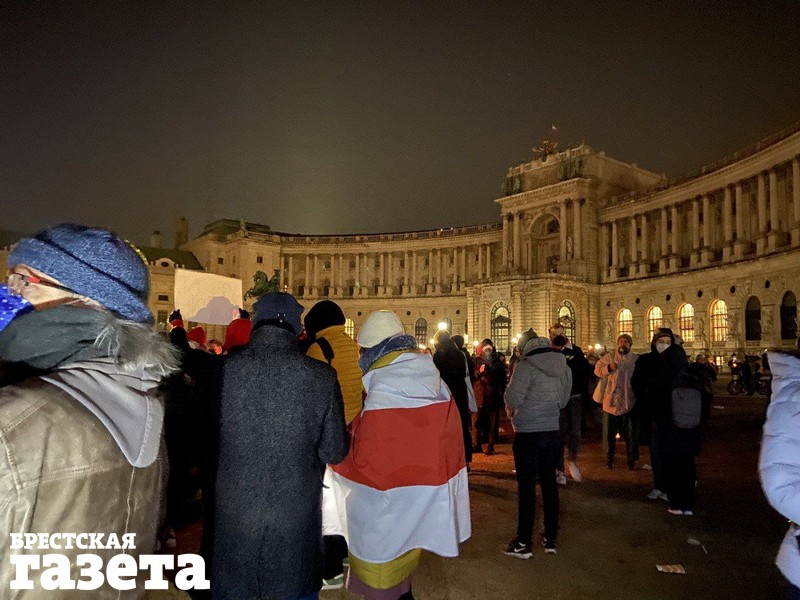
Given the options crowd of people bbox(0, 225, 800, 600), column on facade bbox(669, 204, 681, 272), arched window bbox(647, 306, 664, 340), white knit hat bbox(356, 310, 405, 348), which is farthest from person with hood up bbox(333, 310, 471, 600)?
column on facade bbox(669, 204, 681, 272)

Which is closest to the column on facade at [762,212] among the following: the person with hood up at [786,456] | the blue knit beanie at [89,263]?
the person with hood up at [786,456]

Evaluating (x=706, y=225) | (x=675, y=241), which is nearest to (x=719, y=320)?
(x=706, y=225)

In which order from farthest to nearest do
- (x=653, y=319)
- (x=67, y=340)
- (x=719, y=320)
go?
(x=653, y=319), (x=719, y=320), (x=67, y=340)

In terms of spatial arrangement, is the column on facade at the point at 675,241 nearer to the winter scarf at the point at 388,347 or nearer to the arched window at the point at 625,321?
the arched window at the point at 625,321

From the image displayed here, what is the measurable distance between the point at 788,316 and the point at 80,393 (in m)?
37.2

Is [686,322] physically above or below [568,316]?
below

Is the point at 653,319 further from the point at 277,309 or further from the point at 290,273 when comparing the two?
the point at 277,309

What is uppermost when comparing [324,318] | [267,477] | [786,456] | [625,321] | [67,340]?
[625,321]

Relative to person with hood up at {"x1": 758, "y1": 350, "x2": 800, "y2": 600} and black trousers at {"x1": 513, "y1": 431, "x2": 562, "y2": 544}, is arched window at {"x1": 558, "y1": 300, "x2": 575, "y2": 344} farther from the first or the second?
person with hood up at {"x1": 758, "y1": 350, "x2": 800, "y2": 600}

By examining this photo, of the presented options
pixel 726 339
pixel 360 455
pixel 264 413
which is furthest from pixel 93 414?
pixel 726 339

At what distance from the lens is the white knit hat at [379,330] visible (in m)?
3.81

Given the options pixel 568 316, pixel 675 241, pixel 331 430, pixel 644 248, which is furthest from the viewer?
pixel 568 316

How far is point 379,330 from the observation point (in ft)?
12.5

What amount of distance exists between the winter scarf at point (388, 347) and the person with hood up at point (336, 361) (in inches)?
11.3
